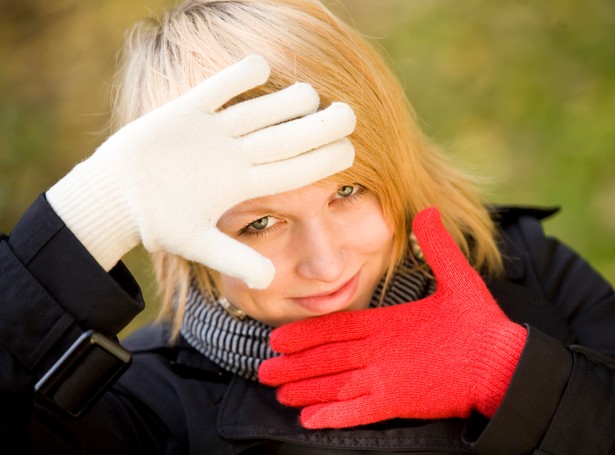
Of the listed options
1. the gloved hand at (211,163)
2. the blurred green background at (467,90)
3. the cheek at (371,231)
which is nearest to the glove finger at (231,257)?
the gloved hand at (211,163)

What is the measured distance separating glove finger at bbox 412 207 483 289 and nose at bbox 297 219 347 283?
17cm

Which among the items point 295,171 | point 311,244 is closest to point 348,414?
point 311,244

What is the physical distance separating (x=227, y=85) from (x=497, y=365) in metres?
0.63

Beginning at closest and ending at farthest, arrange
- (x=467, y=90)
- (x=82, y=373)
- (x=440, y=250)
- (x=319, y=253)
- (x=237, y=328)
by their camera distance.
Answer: (x=82, y=373), (x=319, y=253), (x=440, y=250), (x=237, y=328), (x=467, y=90)

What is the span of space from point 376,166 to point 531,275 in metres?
0.48

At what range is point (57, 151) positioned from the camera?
2646mm

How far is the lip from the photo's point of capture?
4.18 ft

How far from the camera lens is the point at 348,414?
4.14 feet

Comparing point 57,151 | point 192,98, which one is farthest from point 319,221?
point 57,151

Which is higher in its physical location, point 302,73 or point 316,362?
point 302,73

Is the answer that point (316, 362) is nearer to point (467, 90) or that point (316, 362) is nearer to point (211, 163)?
point (211, 163)

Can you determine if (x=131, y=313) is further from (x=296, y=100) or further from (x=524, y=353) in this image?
(x=524, y=353)

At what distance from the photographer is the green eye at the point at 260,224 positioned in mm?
1226

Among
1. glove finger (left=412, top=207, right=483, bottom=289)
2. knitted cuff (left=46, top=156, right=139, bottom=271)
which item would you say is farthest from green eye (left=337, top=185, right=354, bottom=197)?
knitted cuff (left=46, top=156, right=139, bottom=271)
